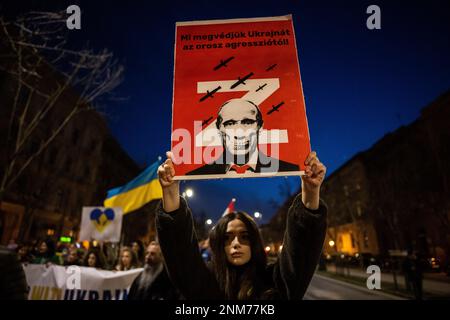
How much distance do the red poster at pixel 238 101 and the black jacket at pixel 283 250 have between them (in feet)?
0.89

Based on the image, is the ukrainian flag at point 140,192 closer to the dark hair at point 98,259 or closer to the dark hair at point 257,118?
the dark hair at point 98,259

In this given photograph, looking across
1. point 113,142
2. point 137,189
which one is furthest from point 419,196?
point 113,142

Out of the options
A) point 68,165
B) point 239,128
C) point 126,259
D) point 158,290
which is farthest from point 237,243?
point 68,165

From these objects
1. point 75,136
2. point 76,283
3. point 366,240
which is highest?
point 75,136

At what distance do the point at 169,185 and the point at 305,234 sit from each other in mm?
854

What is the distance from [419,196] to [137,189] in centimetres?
1517

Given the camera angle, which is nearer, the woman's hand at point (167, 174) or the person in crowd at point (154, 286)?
the woman's hand at point (167, 174)

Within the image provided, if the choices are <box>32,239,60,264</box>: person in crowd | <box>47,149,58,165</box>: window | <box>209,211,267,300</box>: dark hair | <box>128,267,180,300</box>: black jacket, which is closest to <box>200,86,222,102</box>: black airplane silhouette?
<box>209,211,267,300</box>: dark hair

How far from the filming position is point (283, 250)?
67.2 inches

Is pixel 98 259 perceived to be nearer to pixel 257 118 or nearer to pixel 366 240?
pixel 257 118

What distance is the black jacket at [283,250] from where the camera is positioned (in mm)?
1602

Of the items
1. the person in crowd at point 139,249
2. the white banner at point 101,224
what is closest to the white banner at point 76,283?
the person in crowd at point 139,249
